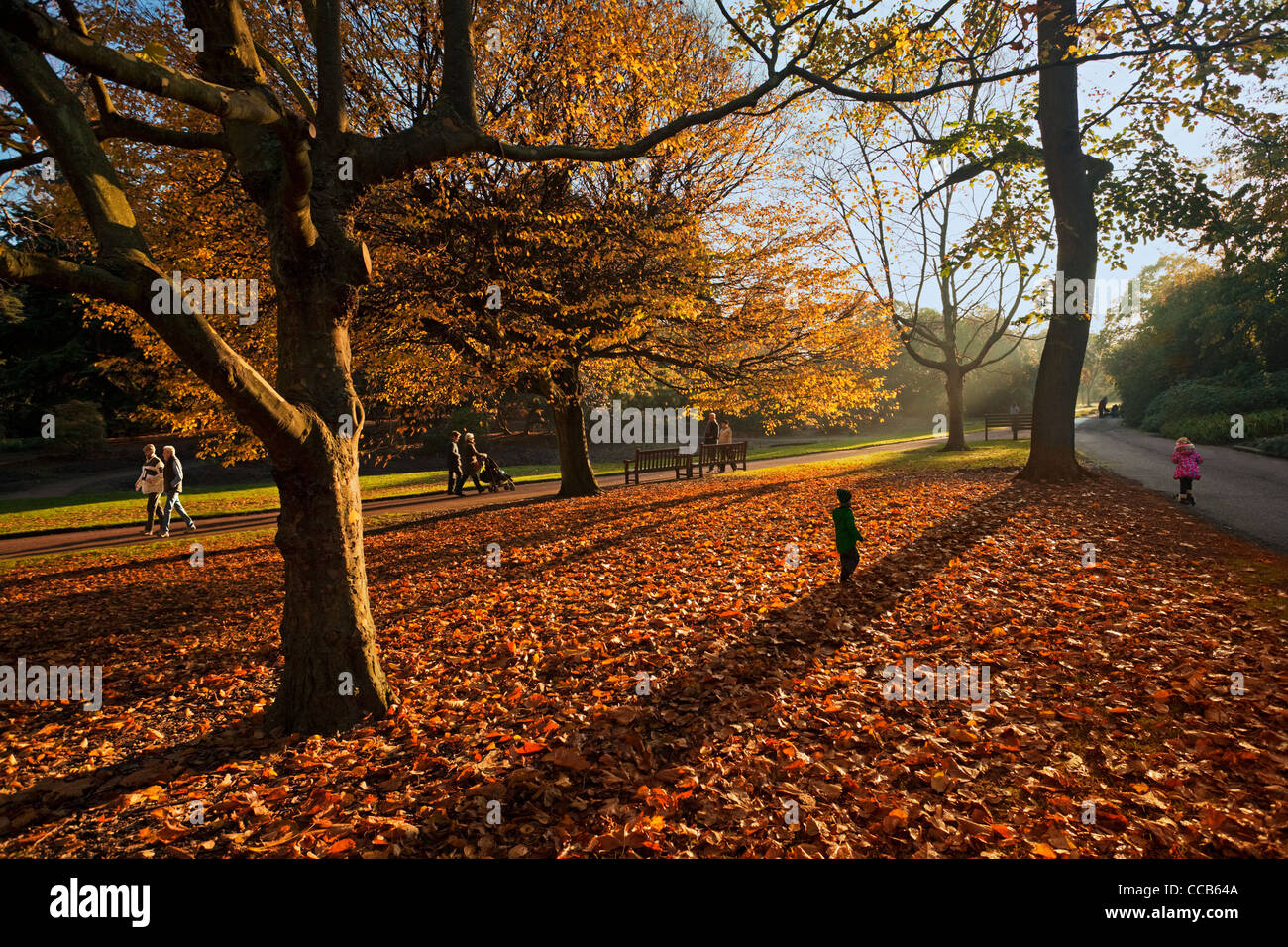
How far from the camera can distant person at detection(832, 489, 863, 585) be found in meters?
6.40

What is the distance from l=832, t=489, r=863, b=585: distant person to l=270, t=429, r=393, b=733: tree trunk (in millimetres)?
4696

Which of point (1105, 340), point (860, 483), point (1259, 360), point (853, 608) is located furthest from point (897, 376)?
point (853, 608)

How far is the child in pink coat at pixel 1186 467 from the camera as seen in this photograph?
1035 cm

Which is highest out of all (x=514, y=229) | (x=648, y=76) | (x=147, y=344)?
(x=648, y=76)

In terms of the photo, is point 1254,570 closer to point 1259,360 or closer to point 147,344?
point 147,344

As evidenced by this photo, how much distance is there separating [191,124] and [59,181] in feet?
7.70

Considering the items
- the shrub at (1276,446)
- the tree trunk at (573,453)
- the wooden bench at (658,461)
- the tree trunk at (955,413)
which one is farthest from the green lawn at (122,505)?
the shrub at (1276,446)

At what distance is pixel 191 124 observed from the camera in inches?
371

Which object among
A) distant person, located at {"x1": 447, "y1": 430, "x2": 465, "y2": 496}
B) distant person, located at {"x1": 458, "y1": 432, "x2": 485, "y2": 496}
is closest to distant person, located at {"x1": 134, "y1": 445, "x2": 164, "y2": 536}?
distant person, located at {"x1": 447, "y1": 430, "x2": 465, "y2": 496}

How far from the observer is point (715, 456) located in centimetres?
2000
